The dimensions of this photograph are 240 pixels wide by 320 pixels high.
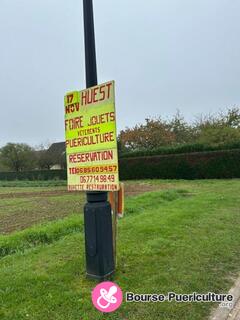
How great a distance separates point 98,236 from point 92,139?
4.01 feet

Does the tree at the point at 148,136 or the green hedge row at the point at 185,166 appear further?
the tree at the point at 148,136

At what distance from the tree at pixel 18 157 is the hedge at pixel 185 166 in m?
28.1

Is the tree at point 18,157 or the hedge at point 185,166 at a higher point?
the tree at point 18,157

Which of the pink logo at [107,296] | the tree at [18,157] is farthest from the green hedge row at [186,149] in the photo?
the tree at [18,157]

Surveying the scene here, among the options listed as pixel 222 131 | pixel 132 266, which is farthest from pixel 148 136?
pixel 132 266

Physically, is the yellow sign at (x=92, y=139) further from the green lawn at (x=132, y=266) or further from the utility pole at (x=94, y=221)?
the green lawn at (x=132, y=266)

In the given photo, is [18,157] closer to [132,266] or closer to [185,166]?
[185,166]

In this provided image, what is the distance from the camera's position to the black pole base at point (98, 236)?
384 centimetres

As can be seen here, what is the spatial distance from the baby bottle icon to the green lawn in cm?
12

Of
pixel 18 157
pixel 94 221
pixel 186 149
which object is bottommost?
pixel 94 221

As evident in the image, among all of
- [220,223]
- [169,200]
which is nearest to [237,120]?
[169,200]

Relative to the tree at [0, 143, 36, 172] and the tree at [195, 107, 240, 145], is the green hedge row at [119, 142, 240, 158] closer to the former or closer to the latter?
the tree at [195, 107, 240, 145]

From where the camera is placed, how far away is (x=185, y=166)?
24875 millimetres

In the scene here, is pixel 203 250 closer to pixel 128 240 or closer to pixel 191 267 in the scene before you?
pixel 191 267
